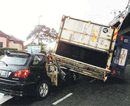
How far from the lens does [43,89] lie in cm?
505

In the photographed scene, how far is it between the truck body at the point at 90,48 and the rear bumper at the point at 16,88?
2.64m

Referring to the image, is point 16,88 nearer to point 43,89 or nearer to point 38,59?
point 43,89

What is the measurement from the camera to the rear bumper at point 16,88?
14.2 feet

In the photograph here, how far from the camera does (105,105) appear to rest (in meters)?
4.75

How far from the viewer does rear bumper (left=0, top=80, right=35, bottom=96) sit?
4.32 metres

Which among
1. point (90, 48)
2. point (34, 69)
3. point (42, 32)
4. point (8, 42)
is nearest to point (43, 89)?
point (34, 69)

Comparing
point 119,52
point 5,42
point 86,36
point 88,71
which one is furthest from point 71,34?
point 5,42

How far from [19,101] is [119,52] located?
193 inches

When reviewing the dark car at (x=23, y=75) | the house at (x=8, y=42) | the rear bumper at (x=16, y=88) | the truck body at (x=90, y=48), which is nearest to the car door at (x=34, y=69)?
the dark car at (x=23, y=75)

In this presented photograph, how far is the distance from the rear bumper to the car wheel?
12.4 inches

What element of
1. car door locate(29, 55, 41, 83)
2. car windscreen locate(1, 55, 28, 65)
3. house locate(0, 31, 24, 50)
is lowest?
house locate(0, 31, 24, 50)

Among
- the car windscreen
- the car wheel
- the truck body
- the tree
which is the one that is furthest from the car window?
the tree

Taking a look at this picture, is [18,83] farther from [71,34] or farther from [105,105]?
→ [71,34]

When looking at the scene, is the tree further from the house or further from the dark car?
the dark car
